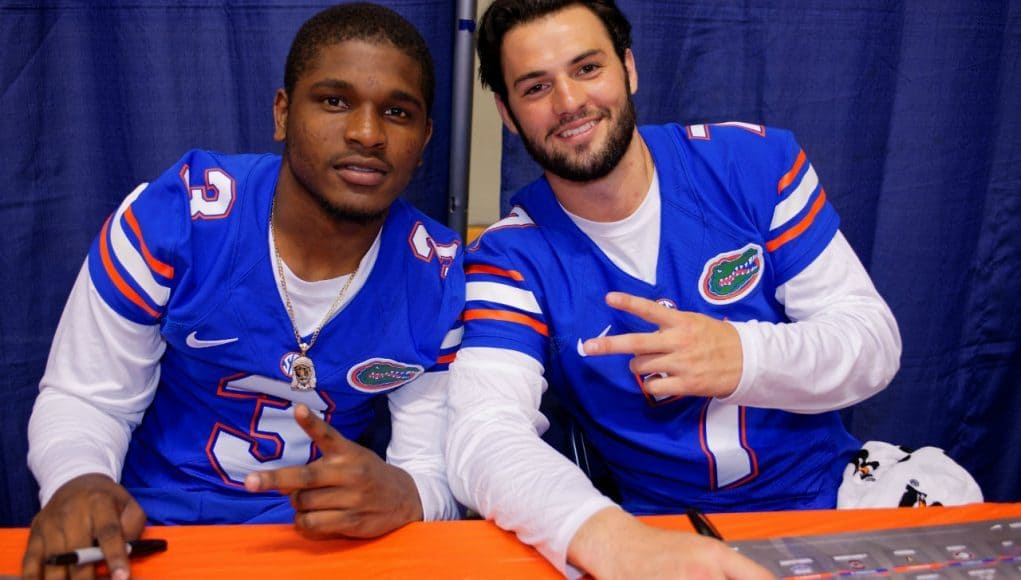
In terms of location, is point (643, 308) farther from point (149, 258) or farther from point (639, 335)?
point (149, 258)

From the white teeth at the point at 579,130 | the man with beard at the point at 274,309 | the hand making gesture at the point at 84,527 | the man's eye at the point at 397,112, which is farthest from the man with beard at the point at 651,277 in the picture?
the hand making gesture at the point at 84,527

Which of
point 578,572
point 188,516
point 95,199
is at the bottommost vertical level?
point 188,516

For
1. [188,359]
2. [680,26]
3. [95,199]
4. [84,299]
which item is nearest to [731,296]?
[680,26]

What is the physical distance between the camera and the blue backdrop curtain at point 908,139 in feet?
5.70

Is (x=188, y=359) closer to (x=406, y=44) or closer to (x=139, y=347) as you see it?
(x=139, y=347)

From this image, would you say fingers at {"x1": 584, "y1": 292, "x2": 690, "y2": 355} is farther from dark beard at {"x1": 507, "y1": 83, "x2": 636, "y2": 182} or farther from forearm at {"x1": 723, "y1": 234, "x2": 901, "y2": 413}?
dark beard at {"x1": 507, "y1": 83, "x2": 636, "y2": 182}

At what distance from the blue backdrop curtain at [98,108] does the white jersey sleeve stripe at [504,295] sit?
1.74ft

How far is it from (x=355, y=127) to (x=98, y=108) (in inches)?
28.9

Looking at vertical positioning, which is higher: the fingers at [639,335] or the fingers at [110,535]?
the fingers at [639,335]

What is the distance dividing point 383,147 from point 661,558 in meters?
0.65

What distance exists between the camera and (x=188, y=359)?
3.97 feet

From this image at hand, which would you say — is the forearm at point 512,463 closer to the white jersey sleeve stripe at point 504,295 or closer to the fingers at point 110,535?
the white jersey sleeve stripe at point 504,295

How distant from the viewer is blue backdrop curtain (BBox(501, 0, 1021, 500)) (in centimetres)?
174

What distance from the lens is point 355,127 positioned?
112cm
